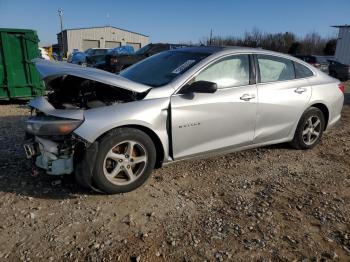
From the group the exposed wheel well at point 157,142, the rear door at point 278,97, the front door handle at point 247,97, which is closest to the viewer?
the exposed wheel well at point 157,142

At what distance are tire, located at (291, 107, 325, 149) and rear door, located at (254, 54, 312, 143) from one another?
19 centimetres

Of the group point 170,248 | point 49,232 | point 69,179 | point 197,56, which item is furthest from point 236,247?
point 197,56

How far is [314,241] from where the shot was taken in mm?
2947

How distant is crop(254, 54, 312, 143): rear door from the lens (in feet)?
14.8

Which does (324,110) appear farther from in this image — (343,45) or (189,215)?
(343,45)

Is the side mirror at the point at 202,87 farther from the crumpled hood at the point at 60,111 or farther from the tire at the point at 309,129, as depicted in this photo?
the tire at the point at 309,129

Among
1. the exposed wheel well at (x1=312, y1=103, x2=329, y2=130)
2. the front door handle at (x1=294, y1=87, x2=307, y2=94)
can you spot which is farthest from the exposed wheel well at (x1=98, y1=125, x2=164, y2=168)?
the exposed wheel well at (x1=312, y1=103, x2=329, y2=130)

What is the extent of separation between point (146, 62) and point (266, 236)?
2.88 m

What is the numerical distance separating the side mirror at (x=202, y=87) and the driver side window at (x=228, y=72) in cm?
15

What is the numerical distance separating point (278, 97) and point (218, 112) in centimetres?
108

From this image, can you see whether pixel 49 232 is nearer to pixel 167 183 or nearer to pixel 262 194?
pixel 167 183

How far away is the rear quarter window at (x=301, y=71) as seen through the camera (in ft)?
16.4

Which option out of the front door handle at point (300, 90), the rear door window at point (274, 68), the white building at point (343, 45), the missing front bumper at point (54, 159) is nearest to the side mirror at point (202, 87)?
the rear door window at point (274, 68)

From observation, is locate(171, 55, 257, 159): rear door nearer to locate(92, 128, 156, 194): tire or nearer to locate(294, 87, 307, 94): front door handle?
locate(92, 128, 156, 194): tire
